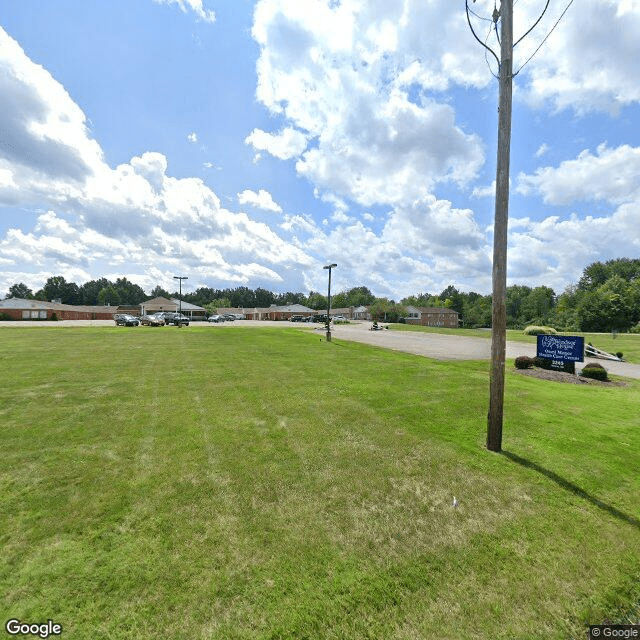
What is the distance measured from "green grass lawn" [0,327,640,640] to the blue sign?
6.06 meters

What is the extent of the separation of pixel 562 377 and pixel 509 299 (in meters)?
116

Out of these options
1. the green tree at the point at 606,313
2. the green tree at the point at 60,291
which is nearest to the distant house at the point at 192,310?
the green tree at the point at 60,291

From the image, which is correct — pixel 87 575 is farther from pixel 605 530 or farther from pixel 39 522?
pixel 605 530

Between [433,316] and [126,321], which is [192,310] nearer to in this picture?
[126,321]

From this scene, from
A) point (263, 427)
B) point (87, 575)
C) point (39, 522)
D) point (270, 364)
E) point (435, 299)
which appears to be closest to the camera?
point (87, 575)

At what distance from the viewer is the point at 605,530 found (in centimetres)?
362

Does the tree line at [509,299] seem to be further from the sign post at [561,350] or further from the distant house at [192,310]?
the sign post at [561,350]

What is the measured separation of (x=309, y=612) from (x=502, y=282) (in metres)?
5.34

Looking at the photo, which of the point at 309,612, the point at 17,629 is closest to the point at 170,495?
the point at 17,629

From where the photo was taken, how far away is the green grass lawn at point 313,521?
2.61 metres

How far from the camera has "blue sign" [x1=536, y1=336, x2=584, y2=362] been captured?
12953 mm

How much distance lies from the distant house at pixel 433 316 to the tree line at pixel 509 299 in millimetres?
6723

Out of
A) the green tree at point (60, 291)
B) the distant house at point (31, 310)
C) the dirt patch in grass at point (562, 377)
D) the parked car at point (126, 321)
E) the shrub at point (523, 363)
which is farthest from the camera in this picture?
the green tree at point (60, 291)

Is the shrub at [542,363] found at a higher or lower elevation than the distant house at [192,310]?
lower
